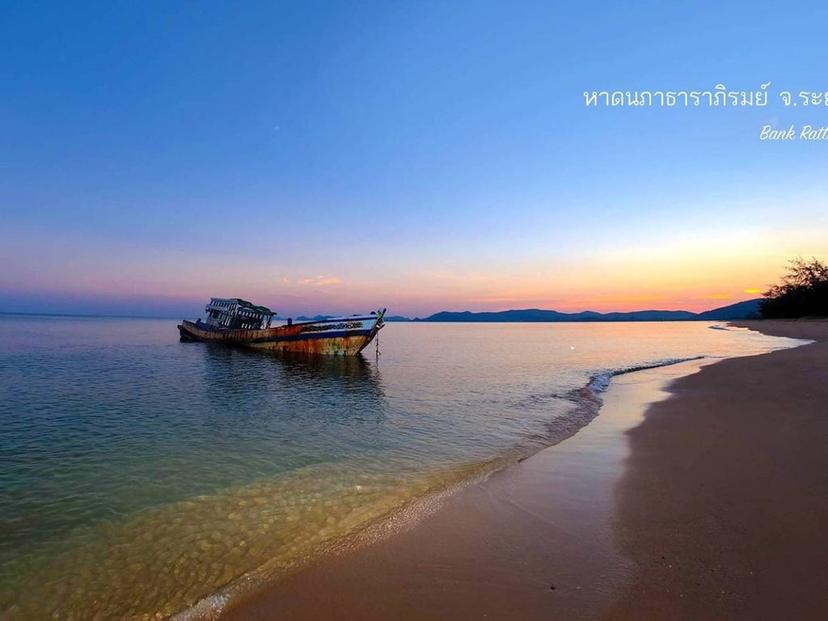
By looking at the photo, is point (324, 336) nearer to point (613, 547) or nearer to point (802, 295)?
point (613, 547)

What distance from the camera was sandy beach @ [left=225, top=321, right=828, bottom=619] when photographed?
4.09 metres

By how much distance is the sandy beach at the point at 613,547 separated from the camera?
409cm

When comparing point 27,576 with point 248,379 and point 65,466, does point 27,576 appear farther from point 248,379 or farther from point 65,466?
point 248,379

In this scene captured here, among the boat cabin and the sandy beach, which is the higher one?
the boat cabin

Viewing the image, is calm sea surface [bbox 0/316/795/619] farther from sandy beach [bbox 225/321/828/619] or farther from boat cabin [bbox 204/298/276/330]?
boat cabin [bbox 204/298/276/330]

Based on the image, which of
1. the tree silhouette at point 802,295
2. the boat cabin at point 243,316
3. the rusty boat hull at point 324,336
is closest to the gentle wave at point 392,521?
the rusty boat hull at point 324,336

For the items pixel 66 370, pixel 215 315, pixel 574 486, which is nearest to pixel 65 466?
pixel 574 486

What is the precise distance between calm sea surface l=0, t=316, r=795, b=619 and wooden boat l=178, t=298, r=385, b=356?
46.7 ft

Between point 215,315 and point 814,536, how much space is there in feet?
181

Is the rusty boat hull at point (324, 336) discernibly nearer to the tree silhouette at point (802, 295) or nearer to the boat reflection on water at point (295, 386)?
the boat reflection on water at point (295, 386)

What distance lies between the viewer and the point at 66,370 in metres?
27.6

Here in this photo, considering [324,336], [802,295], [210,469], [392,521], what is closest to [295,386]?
[210,469]

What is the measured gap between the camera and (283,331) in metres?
40.6

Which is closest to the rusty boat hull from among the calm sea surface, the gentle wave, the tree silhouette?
the calm sea surface
